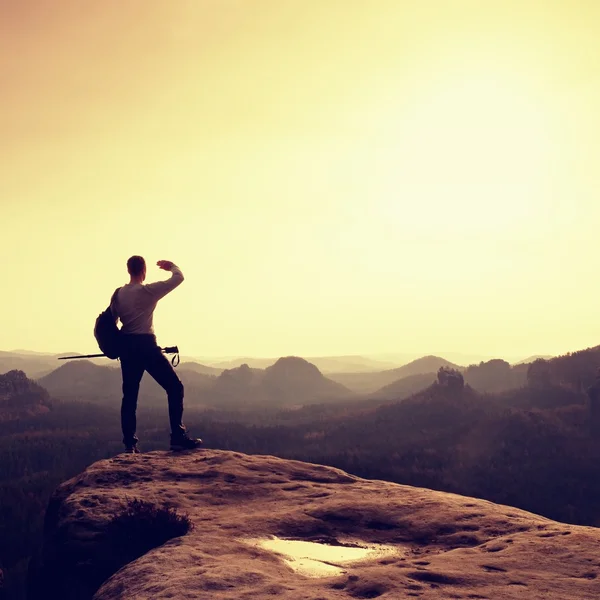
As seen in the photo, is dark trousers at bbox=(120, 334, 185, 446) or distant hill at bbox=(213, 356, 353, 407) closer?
dark trousers at bbox=(120, 334, 185, 446)

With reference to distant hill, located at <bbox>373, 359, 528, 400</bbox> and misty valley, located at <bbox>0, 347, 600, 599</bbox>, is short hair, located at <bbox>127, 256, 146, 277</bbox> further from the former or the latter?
distant hill, located at <bbox>373, 359, 528, 400</bbox>

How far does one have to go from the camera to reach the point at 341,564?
18.3 ft

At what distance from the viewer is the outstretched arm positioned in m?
8.91

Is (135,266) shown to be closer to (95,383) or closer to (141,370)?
(141,370)

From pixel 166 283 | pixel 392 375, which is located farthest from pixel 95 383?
pixel 166 283

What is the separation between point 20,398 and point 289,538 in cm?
4249

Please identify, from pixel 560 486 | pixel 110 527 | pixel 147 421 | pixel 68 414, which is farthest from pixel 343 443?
pixel 110 527

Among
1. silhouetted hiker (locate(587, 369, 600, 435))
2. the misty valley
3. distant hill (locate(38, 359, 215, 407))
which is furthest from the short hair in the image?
distant hill (locate(38, 359, 215, 407))

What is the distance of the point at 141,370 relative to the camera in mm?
9180

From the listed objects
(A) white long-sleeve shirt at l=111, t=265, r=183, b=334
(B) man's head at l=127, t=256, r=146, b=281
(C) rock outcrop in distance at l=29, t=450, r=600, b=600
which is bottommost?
(C) rock outcrop in distance at l=29, t=450, r=600, b=600

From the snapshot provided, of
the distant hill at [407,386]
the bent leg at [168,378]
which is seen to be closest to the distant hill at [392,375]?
the distant hill at [407,386]

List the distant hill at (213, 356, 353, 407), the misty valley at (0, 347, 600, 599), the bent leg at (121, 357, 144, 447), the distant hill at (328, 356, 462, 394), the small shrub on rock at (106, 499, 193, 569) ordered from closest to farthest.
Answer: the small shrub on rock at (106, 499, 193, 569) < the bent leg at (121, 357, 144, 447) < the misty valley at (0, 347, 600, 599) < the distant hill at (213, 356, 353, 407) < the distant hill at (328, 356, 462, 394)

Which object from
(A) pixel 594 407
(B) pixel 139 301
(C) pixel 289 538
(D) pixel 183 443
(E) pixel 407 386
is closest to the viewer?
(C) pixel 289 538

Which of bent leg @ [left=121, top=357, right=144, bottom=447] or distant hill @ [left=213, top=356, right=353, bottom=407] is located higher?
bent leg @ [left=121, top=357, right=144, bottom=447]
